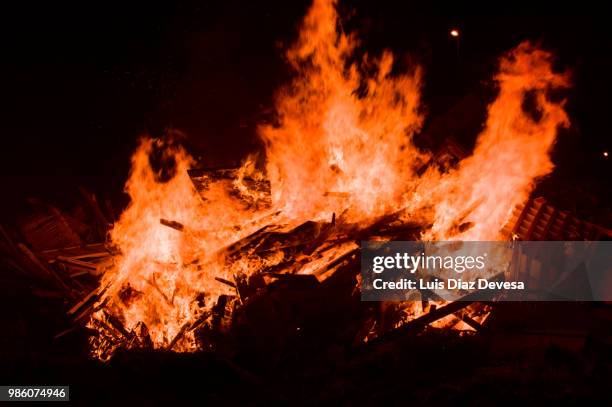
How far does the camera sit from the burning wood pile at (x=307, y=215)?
5.23 metres

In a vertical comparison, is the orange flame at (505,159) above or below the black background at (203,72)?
below

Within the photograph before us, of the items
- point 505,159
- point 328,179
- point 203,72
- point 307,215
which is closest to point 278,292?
point 307,215

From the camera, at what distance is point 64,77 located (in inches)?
334

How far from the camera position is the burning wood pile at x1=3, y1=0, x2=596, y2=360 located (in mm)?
5227

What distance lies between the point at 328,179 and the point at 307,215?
3.35ft

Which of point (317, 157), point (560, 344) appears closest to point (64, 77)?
point (317, 157)

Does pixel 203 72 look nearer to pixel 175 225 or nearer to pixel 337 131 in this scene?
pixel 337 131

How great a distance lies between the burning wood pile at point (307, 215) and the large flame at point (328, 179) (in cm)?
3

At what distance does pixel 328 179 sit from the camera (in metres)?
7.33

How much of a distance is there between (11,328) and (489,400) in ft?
21.2

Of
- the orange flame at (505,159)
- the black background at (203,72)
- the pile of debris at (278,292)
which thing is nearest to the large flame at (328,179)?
the orange flame at (505,159)

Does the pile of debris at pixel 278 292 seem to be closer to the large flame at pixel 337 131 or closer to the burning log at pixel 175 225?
the burning log at pixel 175 225

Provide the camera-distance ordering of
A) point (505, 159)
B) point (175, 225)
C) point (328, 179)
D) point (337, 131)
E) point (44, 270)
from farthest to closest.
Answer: point (337, 131)
point (328, 179)
point (505, 159)
point (175, 225)
point (44, 270)

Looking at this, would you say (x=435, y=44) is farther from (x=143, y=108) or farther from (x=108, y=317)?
(x=108, y=317)
